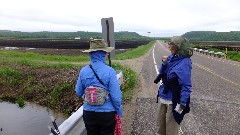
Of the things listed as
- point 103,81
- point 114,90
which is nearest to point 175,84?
point 114,90

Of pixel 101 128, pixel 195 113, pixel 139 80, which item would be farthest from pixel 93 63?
pixel 139 80

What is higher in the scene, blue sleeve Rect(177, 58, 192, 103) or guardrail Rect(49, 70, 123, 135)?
blue sleeve Rect(177, 58, 192, 103)

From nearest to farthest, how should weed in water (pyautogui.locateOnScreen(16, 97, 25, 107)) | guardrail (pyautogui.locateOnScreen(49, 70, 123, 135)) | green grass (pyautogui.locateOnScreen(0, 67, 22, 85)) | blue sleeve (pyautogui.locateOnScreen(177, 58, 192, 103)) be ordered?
1. guardrail (pyautogui.locateOnScreen(49, 70, 123, 135))
2. blue sleeve (pyautogui.locateOnScreen(177, 58, 192, 103))
3. weed in water (pyautogui.locateOnScreen(16, 97, 25, 107))
4. green grass (pyautogui.locateOnScreen(0, 67, 22, 85))

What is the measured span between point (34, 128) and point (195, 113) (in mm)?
5155

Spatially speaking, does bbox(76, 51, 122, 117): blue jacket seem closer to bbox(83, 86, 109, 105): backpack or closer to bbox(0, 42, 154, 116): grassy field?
→ bbox(83, 86, 109, 105): backpack

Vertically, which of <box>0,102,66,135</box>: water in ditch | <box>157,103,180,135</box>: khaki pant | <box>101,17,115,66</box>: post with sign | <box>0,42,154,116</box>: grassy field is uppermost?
<box>101,17,115,66</box>: post with sign

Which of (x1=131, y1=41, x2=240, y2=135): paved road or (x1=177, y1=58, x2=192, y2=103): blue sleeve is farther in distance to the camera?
(x1=131, y1=41, x2=240, y2=135): paved road

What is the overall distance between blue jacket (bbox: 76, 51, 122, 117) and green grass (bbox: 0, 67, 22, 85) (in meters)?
13.3

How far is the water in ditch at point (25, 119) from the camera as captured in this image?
10.6m

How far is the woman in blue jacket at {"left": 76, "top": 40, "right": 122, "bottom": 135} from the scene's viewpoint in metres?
4.62

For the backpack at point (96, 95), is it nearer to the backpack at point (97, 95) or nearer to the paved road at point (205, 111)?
the backpack at point (97, 95)

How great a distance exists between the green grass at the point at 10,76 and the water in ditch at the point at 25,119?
2715 mm

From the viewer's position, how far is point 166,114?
555cm

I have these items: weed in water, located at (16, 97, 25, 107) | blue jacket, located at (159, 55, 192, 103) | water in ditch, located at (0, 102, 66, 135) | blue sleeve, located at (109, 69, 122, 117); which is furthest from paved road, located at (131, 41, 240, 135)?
weed in water, located at (16, 97, 25, 107)
